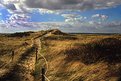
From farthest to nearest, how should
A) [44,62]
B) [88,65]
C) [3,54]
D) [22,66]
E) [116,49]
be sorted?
[3,54] < [44,62] < [22,66] < [116,49] < [88,65]

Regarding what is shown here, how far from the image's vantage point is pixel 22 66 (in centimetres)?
4925

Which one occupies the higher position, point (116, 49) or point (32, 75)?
point (116, 49)

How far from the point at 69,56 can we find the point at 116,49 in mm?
9125

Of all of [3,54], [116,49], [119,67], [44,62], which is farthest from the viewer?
[3,54]

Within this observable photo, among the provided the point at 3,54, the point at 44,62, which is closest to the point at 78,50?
the point at 44,62

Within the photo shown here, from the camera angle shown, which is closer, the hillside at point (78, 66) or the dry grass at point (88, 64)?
the dry grass at point (88, 64)

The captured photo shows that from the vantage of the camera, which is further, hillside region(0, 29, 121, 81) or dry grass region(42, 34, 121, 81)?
hillside region(0, 29, 121, 81)

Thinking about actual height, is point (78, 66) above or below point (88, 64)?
below

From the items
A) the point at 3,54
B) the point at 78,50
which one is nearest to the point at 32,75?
the point at 78,50

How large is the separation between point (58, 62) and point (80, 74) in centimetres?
1173

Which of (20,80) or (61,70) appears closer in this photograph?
(20,80)

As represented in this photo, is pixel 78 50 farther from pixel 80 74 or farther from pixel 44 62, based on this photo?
pixel 80 74

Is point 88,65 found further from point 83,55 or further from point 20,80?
point 20,80

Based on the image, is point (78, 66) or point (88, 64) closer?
point (88, 64)
